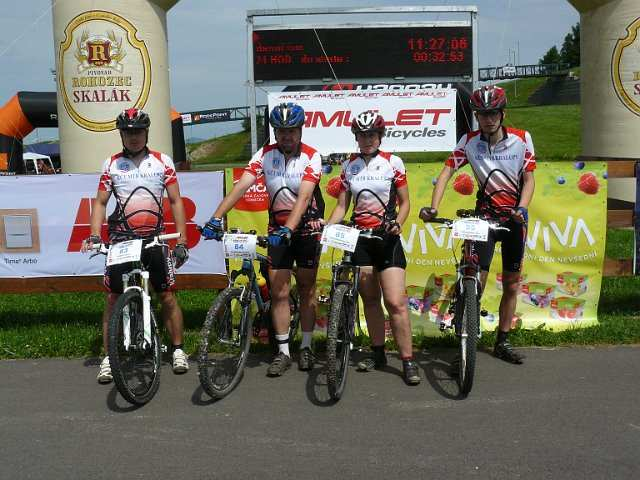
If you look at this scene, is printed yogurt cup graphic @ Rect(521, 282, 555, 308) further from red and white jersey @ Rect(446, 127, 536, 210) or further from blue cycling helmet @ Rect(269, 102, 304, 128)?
blue cycling helmet @ Rect(269, 102, 304, 128)

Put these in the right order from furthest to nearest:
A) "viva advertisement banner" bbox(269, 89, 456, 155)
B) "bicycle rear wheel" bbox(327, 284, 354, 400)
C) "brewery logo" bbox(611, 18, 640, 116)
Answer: "viva advertisement banner" bbox(269, 89, 456, 155) → "brewery logo" bbox(611, 18, 640, 116) → "bicycle rear wheel" bbox(327, 284, 354, 400)

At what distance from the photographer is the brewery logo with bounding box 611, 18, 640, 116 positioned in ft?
32.1

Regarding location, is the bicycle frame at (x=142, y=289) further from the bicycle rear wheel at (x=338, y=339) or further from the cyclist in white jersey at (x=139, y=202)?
the bicycle rear wheel at (x=338, y=339)

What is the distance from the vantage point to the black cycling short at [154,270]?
5.25 meters

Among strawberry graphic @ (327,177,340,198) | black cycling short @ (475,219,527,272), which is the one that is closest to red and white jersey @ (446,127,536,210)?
black cycling short @ (475,219,527,272)

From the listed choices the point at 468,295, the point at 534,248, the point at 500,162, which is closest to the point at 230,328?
the point at 468,295

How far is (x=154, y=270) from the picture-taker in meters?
5.42

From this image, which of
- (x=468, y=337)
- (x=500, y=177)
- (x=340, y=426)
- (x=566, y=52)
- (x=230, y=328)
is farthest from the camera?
(x=566, y=52)

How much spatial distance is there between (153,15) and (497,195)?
570 cm

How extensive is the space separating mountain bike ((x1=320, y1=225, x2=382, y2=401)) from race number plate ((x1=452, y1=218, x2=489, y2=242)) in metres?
0.59

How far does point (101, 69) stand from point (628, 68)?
7.27 meters

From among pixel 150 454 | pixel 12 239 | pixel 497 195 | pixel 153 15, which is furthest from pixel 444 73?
pixel 150 454

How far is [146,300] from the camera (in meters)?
4.98

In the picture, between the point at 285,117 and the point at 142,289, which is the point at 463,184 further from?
the point at 142,289
